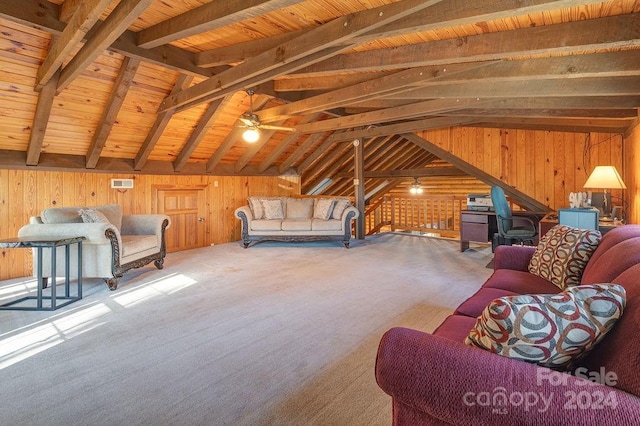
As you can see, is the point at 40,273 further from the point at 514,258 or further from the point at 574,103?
the point at 574,103

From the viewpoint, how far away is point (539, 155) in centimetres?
555

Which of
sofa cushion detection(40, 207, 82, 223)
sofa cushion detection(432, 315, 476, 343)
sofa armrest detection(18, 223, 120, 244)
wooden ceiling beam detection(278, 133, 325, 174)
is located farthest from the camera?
wooden ceiling beam detection(278, 133, 325, 174)

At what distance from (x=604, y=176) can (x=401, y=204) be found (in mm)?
4934

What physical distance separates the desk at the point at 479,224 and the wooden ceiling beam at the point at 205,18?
4905mm

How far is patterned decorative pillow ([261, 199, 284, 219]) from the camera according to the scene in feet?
22.5

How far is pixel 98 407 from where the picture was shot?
5.82 feet

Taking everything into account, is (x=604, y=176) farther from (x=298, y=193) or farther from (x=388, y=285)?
A: (x=298, y=193)

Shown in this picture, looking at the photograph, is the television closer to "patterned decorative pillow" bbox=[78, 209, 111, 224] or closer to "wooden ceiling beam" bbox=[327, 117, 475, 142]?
"wooden ceiling beam" bbox=[327, 117, 475, 142]

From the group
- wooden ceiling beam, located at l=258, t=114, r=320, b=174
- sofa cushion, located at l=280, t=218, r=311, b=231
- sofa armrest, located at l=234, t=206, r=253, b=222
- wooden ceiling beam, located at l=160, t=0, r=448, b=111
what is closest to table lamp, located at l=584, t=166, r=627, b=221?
wooden ceiling beam, located at l=160, t=0, r=448, b=111

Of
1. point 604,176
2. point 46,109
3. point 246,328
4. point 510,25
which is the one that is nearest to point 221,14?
→ point 510,25

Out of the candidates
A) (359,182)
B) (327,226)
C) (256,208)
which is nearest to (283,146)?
(256,208)

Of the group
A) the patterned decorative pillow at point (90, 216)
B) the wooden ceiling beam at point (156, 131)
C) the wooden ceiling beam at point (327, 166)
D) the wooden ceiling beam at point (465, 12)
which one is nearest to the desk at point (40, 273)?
the patterned decorative pillow at point (90, 216)

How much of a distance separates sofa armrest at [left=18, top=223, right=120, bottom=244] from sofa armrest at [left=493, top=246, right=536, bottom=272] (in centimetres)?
376

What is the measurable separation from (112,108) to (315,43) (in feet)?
9.89
